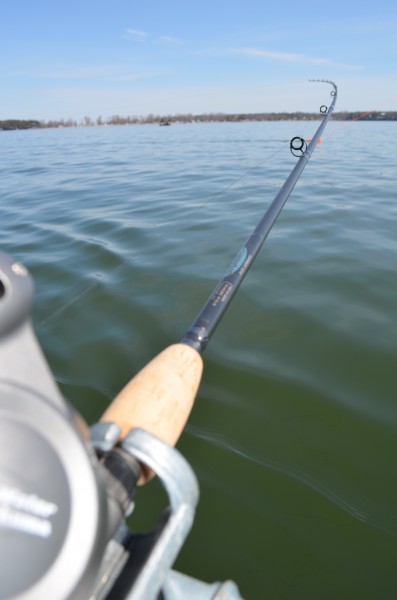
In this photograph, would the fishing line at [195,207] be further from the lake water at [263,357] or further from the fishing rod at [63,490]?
the fishing rod at [63,490]

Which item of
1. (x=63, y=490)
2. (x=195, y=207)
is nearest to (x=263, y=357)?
(x=63, y=490)

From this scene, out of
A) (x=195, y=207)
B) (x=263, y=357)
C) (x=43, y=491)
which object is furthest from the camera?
(x=195, y=207)

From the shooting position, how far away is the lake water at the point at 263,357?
66.3 inches

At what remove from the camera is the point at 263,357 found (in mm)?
2750

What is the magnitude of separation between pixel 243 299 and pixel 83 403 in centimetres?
160

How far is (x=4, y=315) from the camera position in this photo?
0.72 meters

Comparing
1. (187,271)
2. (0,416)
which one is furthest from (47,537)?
(187,271)

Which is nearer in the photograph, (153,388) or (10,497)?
(10,497)

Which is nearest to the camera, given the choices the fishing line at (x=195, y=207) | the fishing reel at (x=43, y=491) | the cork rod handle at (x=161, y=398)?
the fishing reel at (x=43, y=491)

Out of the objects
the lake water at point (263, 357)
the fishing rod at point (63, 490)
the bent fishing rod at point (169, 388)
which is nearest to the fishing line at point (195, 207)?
the lake water at point (263, 357)

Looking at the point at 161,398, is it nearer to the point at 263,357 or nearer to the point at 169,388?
the point at 169,388

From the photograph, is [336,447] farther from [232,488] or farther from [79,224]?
[79,224]

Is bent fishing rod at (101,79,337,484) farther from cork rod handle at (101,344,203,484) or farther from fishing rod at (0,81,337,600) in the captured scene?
fishing rod at (0,81,337,600)

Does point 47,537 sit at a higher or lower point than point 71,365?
higher
